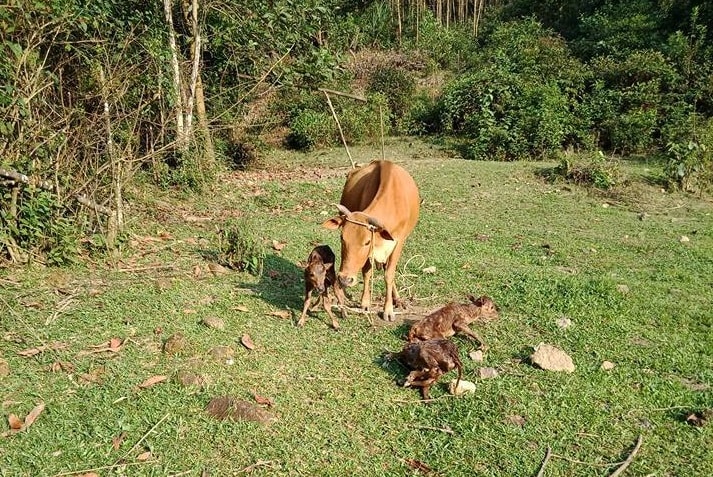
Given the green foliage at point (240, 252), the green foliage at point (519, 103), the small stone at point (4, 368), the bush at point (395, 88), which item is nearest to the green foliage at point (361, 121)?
the bush at point (395, 88)

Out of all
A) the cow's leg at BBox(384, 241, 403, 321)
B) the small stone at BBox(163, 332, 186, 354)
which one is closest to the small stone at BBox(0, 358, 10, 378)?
the small stone at BBox(163, 332, 186, 354)

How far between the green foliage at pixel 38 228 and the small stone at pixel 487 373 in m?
3.72

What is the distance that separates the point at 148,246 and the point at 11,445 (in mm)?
3186

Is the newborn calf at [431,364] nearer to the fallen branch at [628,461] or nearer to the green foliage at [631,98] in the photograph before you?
the fallen branch at [628,461]

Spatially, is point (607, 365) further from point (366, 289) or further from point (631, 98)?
point (631, 98)

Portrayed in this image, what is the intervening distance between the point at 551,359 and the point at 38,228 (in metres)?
4.40

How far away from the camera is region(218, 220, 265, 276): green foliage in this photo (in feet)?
19.0

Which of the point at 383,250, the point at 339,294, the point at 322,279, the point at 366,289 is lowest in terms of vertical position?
the point at 366,289

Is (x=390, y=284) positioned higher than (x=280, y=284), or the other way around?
(x=390, y=284)

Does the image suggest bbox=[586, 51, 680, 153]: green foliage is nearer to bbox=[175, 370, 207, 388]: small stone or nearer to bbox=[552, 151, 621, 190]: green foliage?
bbox=[552, 151, 621, 190]: green foliage

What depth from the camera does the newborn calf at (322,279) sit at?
4.68m

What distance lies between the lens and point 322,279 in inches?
184

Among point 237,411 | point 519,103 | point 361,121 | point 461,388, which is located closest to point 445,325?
point 461,388

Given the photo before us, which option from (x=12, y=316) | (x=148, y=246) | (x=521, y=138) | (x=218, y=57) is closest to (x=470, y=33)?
(x=521, y=138)
